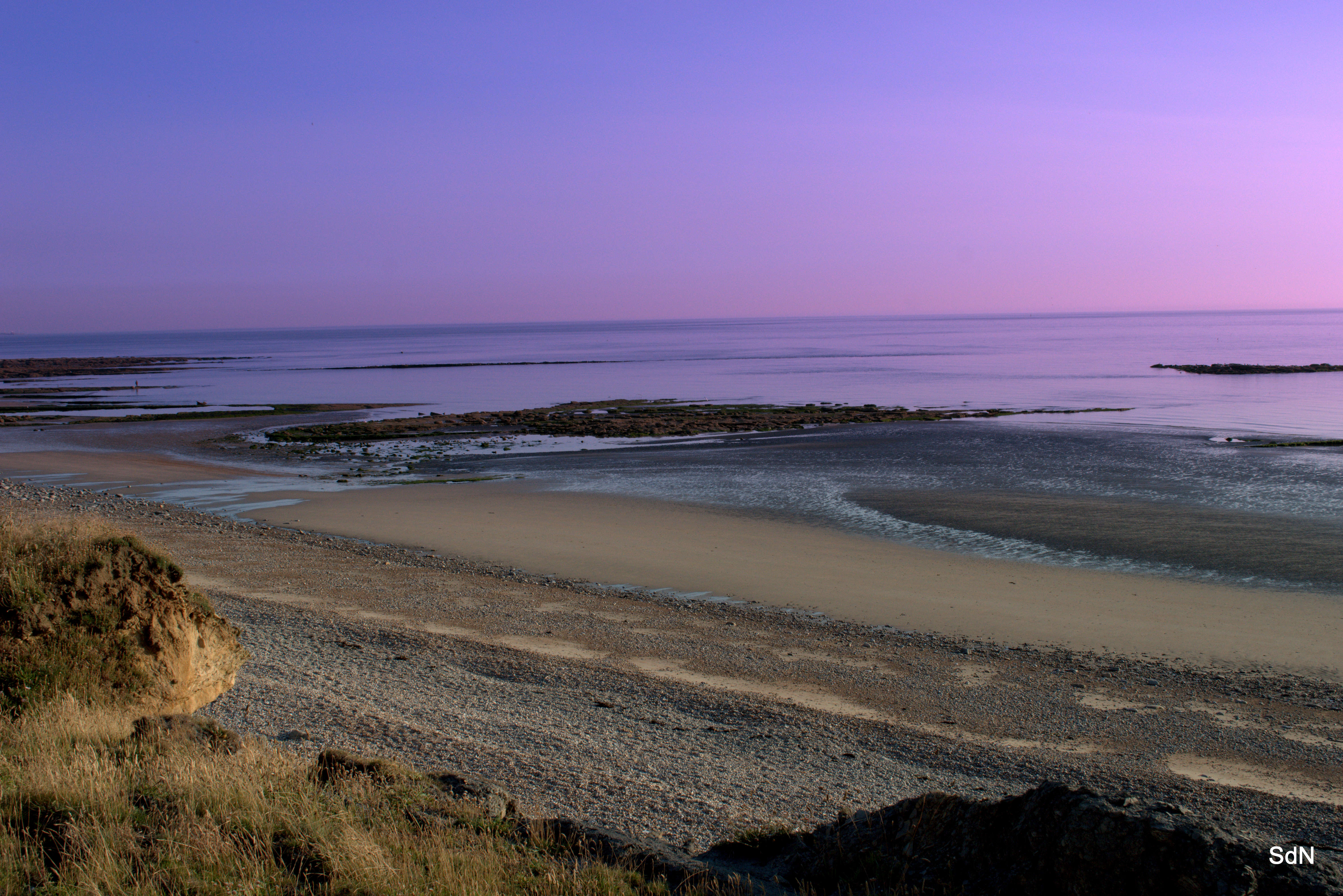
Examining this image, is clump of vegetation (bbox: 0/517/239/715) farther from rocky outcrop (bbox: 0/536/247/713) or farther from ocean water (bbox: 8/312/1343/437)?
ocean water (bbox: 8/312/1343/437)

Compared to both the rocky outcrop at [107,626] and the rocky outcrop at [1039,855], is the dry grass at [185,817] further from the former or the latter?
the rocky outcrop at [1039,855]

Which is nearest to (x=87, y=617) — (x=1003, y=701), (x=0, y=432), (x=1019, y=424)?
(x=1003, y=701)

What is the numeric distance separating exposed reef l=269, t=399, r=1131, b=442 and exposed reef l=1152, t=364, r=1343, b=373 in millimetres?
34044

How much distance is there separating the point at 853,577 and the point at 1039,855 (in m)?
12.4

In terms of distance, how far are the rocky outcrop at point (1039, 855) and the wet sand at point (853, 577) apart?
328 inches

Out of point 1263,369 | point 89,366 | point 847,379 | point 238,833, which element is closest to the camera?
point 238,833

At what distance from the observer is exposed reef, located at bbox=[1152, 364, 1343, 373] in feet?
252

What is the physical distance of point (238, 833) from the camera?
536 cm

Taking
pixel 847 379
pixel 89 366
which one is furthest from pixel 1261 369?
pixel 89 366

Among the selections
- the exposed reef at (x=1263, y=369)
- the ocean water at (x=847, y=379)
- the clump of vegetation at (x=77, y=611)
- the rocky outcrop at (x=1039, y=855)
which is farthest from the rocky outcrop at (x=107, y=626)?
the exposed reef at (x=1263, y=369)

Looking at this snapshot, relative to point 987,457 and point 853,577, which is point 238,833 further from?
point 987,457

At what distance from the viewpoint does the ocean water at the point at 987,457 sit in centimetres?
2070

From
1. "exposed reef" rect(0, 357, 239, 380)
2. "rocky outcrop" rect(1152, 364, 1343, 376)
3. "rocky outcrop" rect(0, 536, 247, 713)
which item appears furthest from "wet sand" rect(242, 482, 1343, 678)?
"exposed reef" rect(0, 357, 239, 380)

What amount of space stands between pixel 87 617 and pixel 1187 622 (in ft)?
48.2
